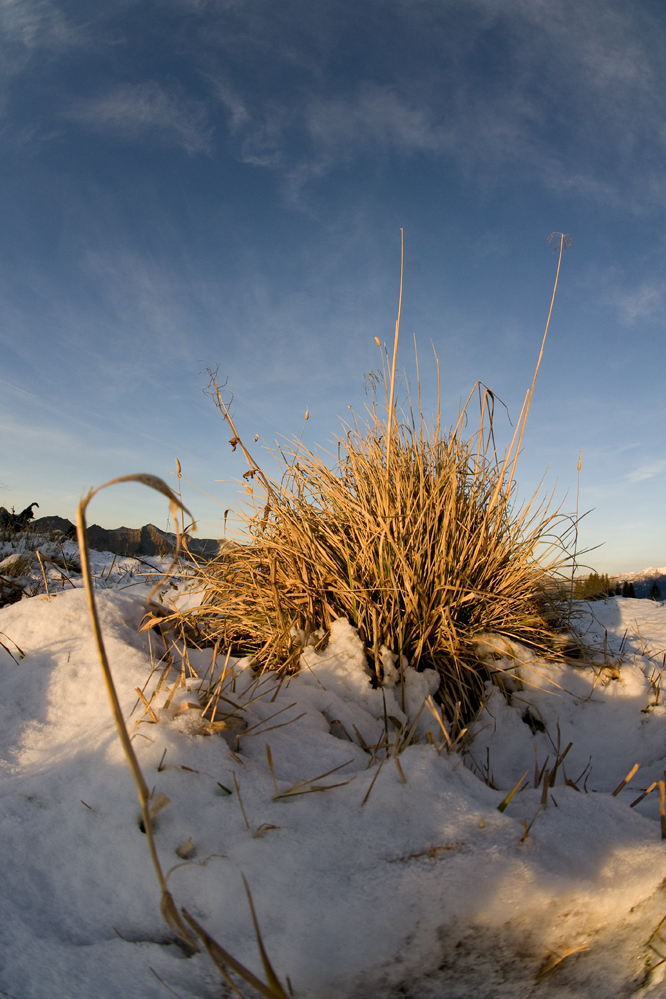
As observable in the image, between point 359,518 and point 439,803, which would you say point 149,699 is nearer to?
point 439,803

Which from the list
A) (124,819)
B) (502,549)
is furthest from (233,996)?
(502,549)

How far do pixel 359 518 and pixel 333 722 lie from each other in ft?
2.17

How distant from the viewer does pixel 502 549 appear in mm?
1897

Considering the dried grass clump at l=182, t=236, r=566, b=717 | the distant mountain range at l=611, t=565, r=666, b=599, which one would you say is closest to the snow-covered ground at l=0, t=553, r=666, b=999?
the dried grass clump at l=182, t=236, r=566, b=717

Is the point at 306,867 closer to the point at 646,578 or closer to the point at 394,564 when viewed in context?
the point at 394,564

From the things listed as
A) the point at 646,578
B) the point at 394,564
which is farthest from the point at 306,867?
the point at 646,578

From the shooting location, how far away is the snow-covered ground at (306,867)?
0.82 metres

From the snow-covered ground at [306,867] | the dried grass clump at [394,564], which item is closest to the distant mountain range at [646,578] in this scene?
the dried grass clump at [394,564]

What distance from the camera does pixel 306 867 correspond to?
87cm

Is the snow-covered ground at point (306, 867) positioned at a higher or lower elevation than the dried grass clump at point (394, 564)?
lower

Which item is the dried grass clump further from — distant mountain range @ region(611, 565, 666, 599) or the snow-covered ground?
distant mountain range @ region(611, 565, 666, 599)

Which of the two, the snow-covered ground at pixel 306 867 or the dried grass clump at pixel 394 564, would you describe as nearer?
the snow-covered ground at pixel 306 867

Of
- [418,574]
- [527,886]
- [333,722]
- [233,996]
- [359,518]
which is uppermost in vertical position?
[359,518]

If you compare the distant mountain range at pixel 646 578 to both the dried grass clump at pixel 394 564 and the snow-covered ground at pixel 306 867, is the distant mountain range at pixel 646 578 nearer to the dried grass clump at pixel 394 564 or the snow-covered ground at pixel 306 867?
the dried grass clump at pixel 394 564
